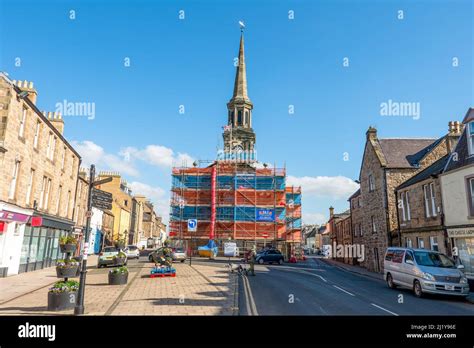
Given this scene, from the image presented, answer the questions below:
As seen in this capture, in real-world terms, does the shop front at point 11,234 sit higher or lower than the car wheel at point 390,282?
higher

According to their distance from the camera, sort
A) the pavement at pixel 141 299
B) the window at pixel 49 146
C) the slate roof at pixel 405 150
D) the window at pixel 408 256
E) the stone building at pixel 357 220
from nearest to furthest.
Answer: the pavement at pixel 141 299, the window at pixel 408 256, the window at pixel 49 146, the slate roof at pixel 405 150, the stone building at pixel 357 220

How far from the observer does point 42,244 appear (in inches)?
814

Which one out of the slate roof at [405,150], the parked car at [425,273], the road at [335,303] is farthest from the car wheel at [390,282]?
the slate roof at [405,150]

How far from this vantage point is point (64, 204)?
78.7 ft

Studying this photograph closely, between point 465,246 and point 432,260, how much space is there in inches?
169

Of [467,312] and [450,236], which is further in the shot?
[450,236]

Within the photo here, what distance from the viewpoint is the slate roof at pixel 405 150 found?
25.2m

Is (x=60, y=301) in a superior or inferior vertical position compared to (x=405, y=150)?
inferior

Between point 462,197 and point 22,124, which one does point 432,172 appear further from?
point 22,124

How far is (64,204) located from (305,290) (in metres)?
19.8

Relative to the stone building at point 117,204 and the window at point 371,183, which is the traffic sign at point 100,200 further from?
the stone building at point 117,204

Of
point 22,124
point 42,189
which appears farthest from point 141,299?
point 42,189
